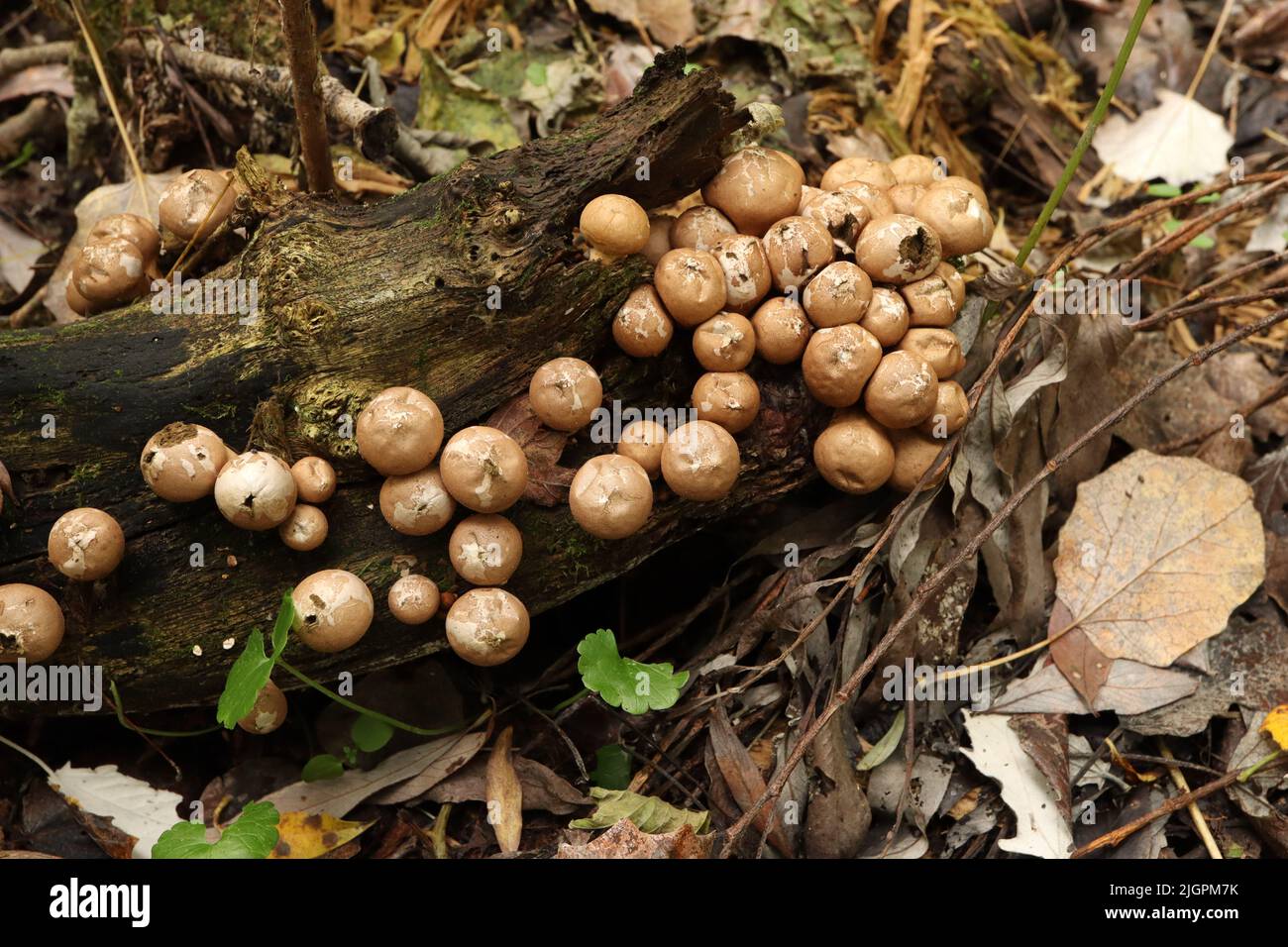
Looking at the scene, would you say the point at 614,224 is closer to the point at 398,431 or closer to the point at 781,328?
the point at 781,328

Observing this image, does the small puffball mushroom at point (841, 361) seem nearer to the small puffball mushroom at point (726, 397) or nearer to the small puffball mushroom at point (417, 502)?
the small puffball mushroom at point (726, 397)

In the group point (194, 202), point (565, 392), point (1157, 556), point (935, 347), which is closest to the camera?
point (565, 392)

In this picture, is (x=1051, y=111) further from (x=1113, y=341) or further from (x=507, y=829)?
(x=507, y=829)

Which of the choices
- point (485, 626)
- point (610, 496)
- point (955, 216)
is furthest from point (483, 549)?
point (955, 216)

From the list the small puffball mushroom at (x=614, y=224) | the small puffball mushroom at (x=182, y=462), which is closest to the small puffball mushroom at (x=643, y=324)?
the small puffball mushroom at (x=614, y=224)

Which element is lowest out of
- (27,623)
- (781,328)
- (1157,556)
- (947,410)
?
(27,623)

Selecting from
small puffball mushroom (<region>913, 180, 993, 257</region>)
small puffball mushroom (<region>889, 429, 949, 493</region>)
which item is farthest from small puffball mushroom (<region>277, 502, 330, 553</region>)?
small puffball mushroom (<region>913, 180, 993, 257</region>)

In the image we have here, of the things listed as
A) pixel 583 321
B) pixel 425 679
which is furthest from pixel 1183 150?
pixel 425 679

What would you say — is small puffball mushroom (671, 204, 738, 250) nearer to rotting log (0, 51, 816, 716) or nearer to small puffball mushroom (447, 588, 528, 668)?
rotting log (0, 51, 816, 716)
